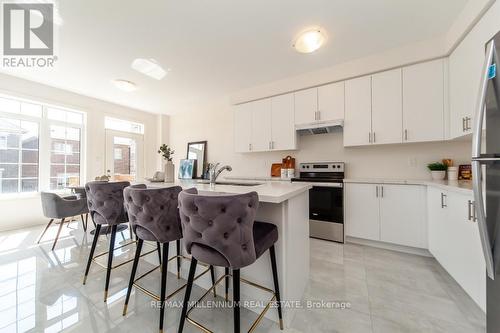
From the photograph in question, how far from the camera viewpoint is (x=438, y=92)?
2.35m

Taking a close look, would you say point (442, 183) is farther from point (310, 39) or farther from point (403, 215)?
point (310, 39)

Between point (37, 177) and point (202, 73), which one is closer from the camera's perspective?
point (202, 73)

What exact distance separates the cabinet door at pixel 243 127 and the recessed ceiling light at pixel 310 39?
1720 millimetres

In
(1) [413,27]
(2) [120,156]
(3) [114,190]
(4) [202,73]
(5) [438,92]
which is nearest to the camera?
(3) [114,190]

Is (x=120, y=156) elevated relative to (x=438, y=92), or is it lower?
lower

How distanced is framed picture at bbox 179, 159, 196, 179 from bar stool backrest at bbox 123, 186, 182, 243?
3.59 m

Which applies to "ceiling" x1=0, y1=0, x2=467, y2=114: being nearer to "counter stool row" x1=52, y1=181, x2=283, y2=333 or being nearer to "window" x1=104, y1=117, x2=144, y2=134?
"window" x1=104, y1=117, x2=144, y2=134

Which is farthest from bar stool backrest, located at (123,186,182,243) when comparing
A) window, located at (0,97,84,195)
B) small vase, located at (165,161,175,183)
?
window, located at (0,97,84,195)

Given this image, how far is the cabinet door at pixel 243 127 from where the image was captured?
12.7ft

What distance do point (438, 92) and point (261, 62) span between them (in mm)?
2301

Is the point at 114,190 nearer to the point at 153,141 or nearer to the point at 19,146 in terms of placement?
the point at 19,146


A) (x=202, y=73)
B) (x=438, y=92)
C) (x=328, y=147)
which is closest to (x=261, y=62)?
(x=202, y=73)

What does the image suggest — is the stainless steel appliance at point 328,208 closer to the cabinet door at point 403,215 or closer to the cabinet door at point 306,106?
the cabinet door at point 403,215

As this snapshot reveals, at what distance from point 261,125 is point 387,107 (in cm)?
198
